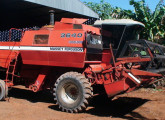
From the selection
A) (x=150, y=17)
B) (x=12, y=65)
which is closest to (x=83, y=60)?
(x=12, y=65)

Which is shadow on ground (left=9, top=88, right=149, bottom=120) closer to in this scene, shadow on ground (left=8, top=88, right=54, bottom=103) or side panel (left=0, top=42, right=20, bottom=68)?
shadow on ground (left=8, top=88, right=54, bottom=103)

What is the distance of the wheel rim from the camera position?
6.91 meters

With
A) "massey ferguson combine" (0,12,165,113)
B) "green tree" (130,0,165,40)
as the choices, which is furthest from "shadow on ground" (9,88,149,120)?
"green tree" (130,0,165,40)

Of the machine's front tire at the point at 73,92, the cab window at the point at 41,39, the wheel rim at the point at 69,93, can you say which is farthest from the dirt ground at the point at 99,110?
the cab window at the point at 41,39

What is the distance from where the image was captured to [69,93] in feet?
23.0

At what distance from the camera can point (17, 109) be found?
271 inches

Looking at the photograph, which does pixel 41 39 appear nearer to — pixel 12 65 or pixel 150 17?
pixel 12 65

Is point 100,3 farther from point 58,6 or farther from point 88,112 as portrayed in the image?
point 88,112

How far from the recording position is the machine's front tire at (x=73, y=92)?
6516 mm

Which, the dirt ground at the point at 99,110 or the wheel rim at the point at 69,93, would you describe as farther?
the wheel rim at the point at 69,93

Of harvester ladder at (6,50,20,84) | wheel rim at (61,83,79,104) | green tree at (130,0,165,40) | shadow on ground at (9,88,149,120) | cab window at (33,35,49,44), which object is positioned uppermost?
green tree at (130,0,165,40)

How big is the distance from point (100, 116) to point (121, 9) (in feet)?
39.0

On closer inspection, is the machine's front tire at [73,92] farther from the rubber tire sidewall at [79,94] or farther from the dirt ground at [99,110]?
the dirt ground at [99,110]

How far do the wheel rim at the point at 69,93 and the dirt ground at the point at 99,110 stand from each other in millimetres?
418
